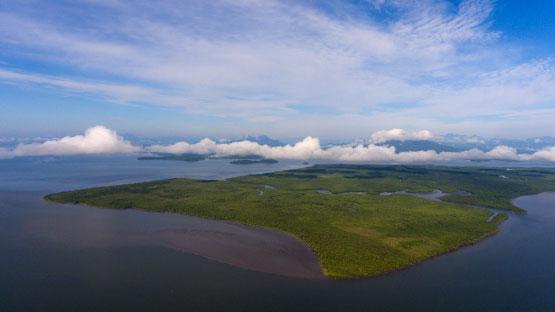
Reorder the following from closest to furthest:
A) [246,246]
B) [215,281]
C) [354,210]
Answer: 1. [215,281]
2. [246,246]
3. [354,210]

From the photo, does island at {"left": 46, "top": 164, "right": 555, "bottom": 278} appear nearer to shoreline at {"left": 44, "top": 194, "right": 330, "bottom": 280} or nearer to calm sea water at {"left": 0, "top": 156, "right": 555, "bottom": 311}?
shoreline at {"left": 44, "top": 194, "right": 330, "bottom": 280}

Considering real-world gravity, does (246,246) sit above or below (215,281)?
above

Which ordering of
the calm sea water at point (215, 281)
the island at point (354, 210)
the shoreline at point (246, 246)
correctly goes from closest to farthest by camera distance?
the calm sea water at point (215, 281) < the shoreline at point (246, 246) < the island at point (354, 210)

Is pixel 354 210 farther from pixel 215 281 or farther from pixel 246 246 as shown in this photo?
pixel 215 281

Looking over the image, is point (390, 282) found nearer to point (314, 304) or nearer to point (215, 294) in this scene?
point (314, 304)

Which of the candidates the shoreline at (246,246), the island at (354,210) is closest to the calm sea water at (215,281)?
the shoreline at (246,246)

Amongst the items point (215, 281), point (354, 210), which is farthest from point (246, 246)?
point (354, 210)

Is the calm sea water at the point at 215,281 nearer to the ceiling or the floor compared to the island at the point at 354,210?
nearer to the floor

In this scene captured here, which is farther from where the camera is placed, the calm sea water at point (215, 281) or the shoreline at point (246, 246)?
the shoreline at point (246, 246)

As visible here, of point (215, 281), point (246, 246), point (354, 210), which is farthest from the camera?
point (354, 210)

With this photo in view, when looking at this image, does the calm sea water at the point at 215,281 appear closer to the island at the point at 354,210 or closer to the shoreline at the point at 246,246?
the shoreline at the point at 246,246
